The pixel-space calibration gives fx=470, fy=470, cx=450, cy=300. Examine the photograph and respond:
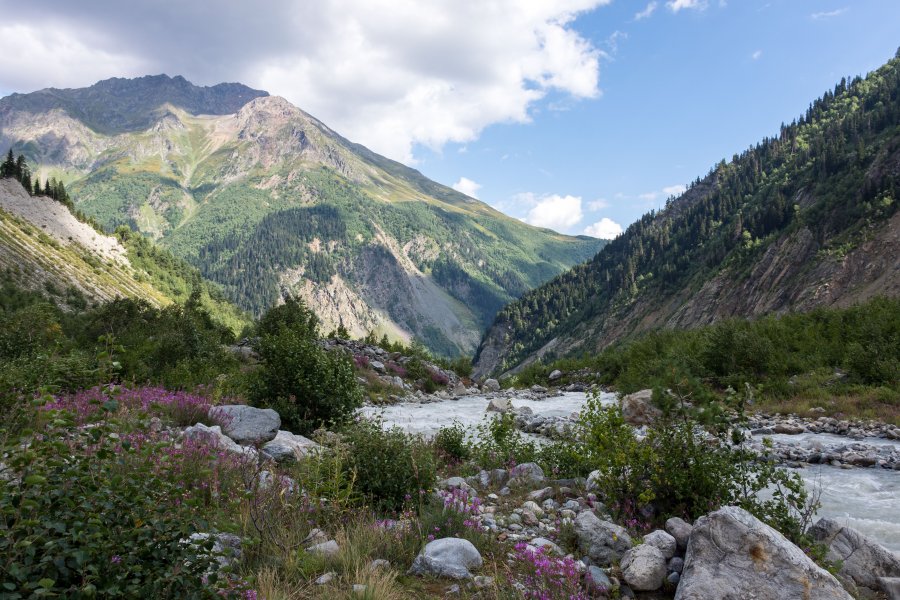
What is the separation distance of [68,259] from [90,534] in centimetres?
7661

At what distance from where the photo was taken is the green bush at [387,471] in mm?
6926

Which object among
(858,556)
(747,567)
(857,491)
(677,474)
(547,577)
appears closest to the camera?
(747,567)

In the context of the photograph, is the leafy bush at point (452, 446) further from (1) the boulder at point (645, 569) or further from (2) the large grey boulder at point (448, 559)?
(1) the boulder at point (645, 569)

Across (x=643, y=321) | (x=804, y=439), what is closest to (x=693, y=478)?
(x=804, y=439)

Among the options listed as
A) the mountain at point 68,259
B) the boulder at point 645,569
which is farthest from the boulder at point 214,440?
the mountain at point 68,259

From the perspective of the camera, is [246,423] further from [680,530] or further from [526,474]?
[680,530]

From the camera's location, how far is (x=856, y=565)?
17.7ft

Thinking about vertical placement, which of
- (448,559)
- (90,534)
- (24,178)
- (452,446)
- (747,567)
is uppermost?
(24,178)

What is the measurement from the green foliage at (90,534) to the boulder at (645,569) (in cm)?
401

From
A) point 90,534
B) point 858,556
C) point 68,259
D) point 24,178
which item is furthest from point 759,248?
point 24,178

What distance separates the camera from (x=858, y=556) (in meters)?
5.43

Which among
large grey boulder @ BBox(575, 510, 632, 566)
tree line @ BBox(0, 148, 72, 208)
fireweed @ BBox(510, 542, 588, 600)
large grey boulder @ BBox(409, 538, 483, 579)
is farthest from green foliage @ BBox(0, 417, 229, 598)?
tree line @ BBox(0, 148, 72, 208)

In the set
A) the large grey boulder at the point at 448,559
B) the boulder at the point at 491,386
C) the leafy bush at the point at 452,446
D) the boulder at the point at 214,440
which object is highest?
the large grey boulder at the point at 448,559

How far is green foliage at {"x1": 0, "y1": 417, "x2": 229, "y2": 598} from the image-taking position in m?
2.70
